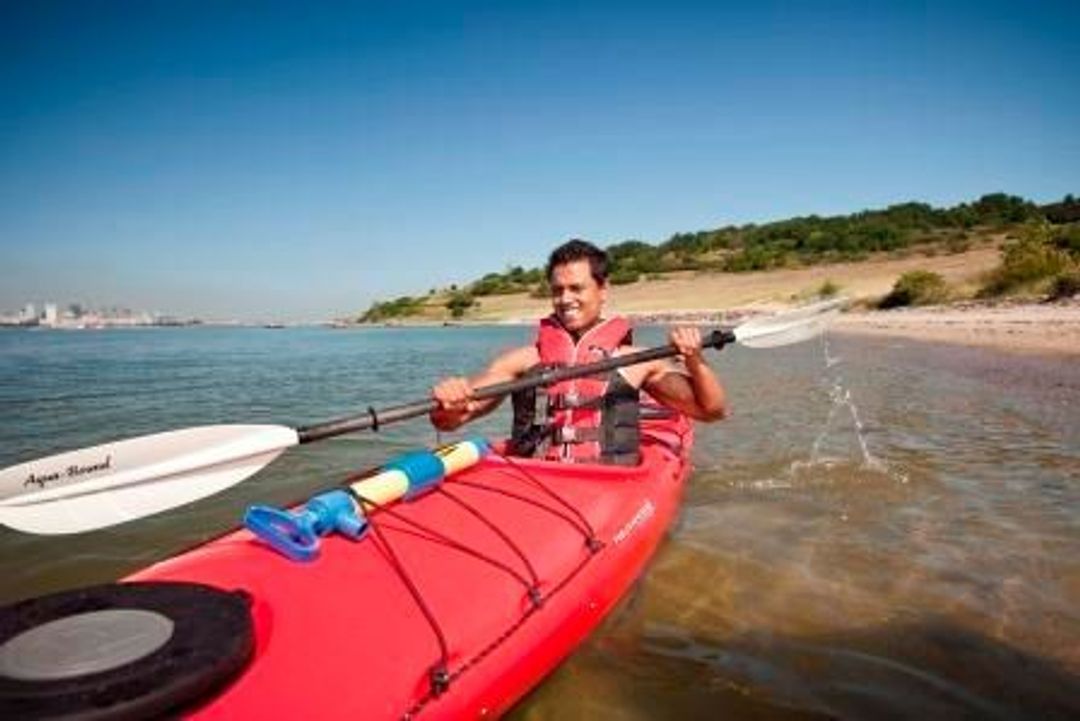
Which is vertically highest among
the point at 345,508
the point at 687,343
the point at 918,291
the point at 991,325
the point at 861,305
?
the point at 687,343

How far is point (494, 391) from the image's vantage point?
182 inches

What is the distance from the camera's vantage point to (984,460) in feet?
26.9

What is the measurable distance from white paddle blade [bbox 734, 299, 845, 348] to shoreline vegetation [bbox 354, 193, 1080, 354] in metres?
11.8

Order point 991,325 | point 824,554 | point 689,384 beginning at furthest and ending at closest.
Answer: point 991,325 → point 824,554 → point 689,384

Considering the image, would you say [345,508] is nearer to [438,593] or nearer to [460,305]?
[438,593]

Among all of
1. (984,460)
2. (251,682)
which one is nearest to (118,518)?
(251,682)

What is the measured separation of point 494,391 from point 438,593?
1623 mm

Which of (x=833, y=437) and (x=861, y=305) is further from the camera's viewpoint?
(x=861, y=305)

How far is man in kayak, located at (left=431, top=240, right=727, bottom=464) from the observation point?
17.1 feet

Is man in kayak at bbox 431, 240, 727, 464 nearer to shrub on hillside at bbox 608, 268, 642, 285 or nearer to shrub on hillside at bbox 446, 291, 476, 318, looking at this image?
shrub on hillside at bbox 608, 268, 642, 285

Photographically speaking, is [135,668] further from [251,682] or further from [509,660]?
[509,660]

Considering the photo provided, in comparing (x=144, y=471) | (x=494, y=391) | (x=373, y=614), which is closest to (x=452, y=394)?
(x=494, y=391)

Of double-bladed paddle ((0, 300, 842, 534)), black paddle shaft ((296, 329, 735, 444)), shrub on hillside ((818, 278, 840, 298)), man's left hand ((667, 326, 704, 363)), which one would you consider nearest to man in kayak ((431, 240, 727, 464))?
man's left hand ((667, 326, 704, 363))

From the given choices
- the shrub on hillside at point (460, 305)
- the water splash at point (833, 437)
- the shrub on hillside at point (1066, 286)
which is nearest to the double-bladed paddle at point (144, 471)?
the water splash at point (833, 437)
